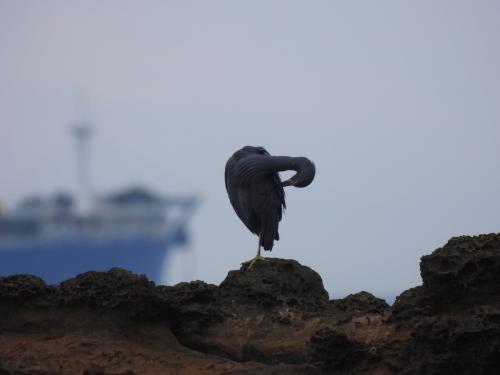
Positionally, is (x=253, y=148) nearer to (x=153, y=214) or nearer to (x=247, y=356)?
(x=247, y=356)

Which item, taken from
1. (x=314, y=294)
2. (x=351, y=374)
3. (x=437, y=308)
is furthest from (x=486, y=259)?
(x=314, y=294)

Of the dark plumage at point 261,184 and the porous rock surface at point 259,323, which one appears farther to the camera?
the dark plumage at point 261,184

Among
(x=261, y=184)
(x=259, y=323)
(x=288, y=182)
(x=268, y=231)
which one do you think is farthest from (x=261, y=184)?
(x=259, y=323)

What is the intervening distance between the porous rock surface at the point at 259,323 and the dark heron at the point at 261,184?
104 centimetres

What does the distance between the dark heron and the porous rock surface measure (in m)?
1.04

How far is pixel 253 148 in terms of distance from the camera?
36.0 feet

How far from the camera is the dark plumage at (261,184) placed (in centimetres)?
1047

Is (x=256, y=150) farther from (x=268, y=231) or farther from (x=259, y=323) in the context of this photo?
(x=259, y=323)

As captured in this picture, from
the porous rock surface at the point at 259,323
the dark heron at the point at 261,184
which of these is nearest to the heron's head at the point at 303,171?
the dark heron at the point at 261,184

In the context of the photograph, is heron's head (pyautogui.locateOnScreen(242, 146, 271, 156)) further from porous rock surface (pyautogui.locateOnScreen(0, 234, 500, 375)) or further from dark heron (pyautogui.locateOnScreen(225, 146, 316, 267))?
porous rock surface (pyautogui.locateOnScreen(0, 234, 500, 375))

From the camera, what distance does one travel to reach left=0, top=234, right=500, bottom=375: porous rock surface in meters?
7.69

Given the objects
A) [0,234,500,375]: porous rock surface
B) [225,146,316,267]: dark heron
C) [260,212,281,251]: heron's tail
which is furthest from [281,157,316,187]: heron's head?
[0,234,500,375]: porous rock surface

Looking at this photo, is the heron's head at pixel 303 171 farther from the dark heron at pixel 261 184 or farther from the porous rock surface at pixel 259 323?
the porous rock surface at pixel 259 323

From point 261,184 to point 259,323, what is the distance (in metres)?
1.99
